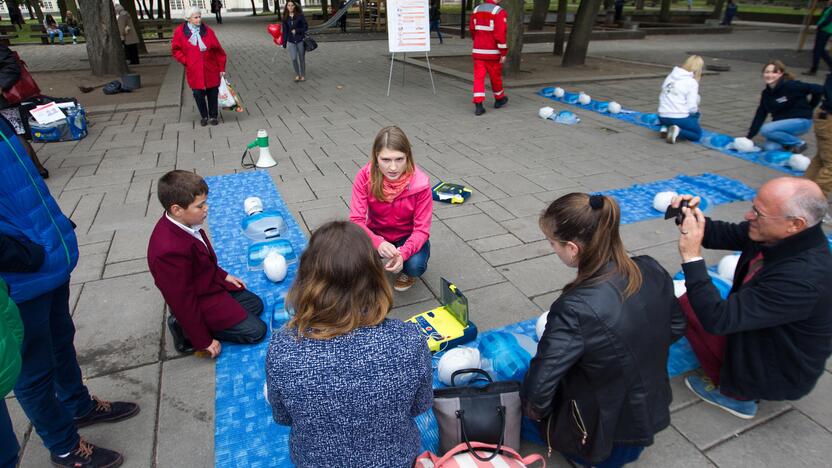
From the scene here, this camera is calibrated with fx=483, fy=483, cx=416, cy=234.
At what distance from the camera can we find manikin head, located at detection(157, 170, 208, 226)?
7.75 feet

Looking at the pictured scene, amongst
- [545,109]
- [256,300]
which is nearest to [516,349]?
[256,300]

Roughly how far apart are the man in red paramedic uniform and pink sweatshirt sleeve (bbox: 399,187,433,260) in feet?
17.2

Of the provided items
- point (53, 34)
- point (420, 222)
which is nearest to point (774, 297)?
point (420, 222)

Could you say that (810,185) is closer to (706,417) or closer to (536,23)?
(706,417)

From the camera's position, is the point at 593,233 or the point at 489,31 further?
the point at 489,31

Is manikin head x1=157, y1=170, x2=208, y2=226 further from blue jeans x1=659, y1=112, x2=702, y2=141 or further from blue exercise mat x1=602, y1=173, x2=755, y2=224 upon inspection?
blue jeans x1=659, y1=112, x2=702, y2=141

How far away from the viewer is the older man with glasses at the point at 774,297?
6.19 ft

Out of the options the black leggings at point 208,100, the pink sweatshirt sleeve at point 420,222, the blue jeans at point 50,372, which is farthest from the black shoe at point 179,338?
the black leggings at point 208,100

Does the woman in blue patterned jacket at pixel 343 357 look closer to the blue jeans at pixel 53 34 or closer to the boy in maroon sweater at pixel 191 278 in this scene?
the boy in maroon sweater at pixel 191 278

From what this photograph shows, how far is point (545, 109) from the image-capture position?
7.75 meters

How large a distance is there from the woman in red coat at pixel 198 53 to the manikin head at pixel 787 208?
7.10 m

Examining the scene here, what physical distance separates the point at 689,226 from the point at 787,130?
5.37m

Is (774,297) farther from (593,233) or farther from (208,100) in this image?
(208,100)

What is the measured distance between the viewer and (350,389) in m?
1.33
